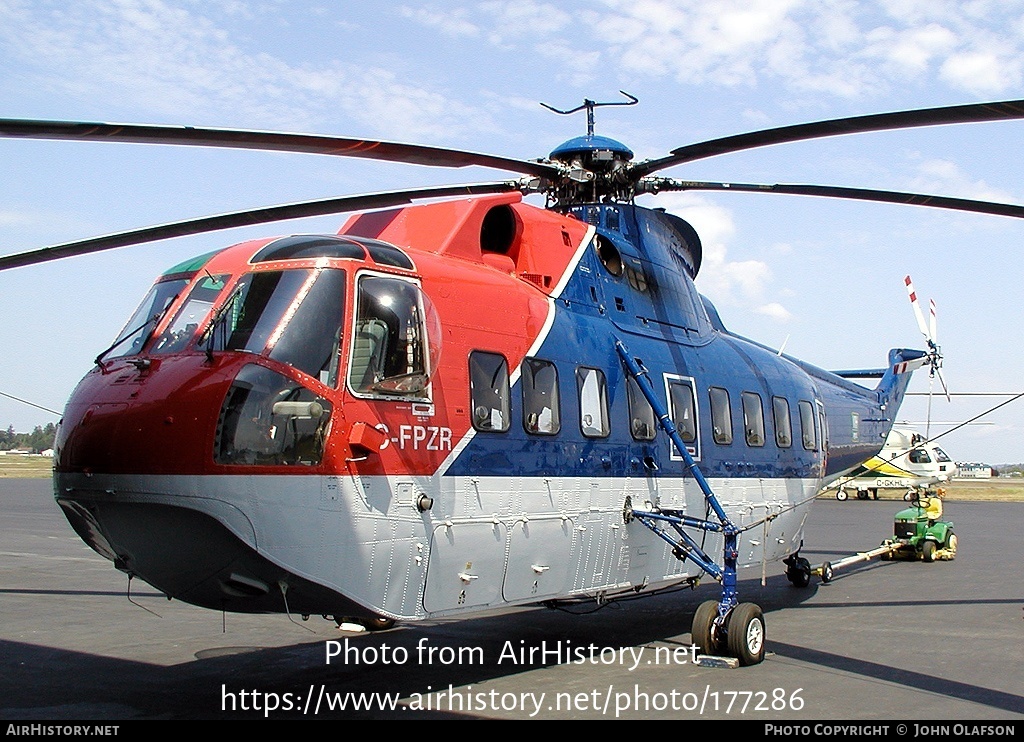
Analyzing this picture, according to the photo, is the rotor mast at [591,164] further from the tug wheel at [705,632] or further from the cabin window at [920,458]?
the cabin window at [920,458]

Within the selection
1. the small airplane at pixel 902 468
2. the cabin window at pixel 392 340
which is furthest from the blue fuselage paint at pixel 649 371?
the small airplane at pixel 902 468

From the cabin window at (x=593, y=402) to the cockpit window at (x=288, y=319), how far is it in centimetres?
296

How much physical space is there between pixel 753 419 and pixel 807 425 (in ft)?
6.61

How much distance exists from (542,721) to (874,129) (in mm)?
5101

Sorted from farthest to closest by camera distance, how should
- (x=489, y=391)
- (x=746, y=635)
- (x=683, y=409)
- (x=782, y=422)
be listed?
(x=782, y=422), (x=683, y=409), (x=746, y=635), (x=489, y=391)

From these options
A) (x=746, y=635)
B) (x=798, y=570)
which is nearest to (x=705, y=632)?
(x=746, y=635)

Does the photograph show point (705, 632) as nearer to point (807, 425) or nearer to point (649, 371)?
point (649, 371)

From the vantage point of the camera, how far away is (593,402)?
9250 mm

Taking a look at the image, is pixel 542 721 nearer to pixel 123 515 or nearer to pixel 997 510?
pixel 123 515

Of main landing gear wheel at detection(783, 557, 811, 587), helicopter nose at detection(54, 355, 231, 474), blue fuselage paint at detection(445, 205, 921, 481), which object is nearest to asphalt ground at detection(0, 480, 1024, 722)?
main landing gear wheel at detection(783, 557, 811, 587)

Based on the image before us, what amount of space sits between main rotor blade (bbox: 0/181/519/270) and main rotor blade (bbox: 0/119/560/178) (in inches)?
27.6

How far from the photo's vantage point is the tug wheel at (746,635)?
9.16m

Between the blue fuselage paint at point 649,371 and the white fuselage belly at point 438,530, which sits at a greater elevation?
the blue fuselage paint at point 649,371

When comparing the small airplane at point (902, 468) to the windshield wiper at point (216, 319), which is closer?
the windshield wiper at point (216, 319)
